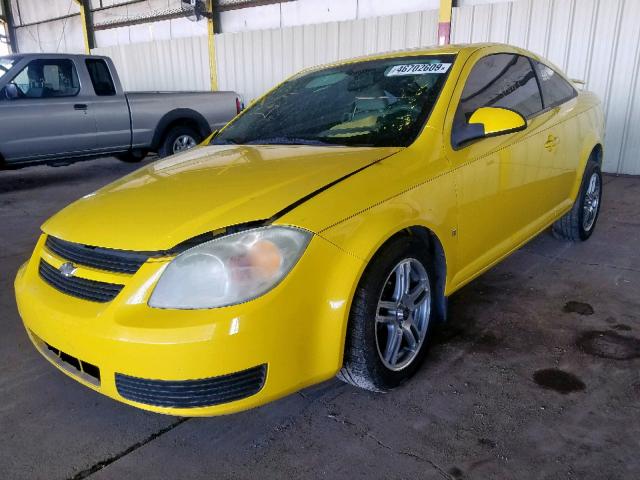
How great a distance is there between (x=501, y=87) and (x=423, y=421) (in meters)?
1.94

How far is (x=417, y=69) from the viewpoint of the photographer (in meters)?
2.73

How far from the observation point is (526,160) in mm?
2930

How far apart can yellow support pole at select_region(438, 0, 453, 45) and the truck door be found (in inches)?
189

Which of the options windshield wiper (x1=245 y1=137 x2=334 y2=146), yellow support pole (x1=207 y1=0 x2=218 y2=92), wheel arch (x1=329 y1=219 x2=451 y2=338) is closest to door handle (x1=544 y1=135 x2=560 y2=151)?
wheel arch (x1=329 y1=219 x2=451 y2=338)

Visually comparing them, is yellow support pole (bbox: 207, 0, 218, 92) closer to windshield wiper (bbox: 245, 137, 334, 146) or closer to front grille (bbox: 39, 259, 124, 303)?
windshield wiper (bbox: 245, 137, 334, 146)

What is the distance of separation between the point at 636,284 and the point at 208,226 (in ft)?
9.73

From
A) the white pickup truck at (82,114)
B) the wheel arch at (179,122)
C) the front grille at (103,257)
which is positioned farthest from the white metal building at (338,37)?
the front grille at (103,257)

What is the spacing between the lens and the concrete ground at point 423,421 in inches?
72.3

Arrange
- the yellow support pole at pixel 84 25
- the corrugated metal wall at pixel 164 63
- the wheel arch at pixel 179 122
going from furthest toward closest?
the yellow support pole at pixel 84 25 → the corrugated metal wall at pixel 164 63 → the wheel arch at pixel 179 122

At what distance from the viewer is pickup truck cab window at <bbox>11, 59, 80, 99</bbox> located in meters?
6.51

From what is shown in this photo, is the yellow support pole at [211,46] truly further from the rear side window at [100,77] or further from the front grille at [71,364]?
the front grille at [71,364]

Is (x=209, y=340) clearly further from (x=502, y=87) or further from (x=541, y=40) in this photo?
(x=541, y=40)

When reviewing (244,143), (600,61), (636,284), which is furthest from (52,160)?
(600,61)

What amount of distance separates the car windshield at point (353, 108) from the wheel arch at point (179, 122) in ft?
15.9
